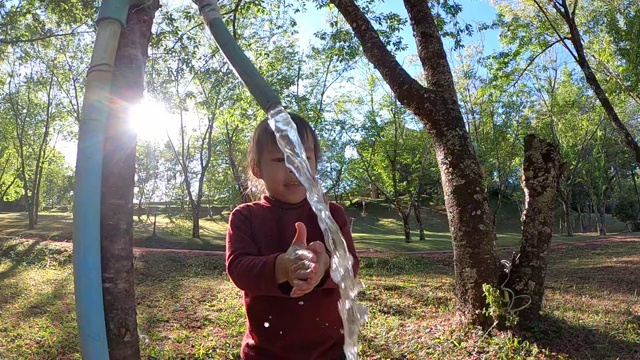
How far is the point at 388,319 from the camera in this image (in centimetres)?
485

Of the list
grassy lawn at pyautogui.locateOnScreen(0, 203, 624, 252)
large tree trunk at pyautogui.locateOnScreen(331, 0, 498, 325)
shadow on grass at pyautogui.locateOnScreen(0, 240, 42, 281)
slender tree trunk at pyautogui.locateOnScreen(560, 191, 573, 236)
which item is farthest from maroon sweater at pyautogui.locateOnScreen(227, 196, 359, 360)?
slender tree trunk at pyautogui.locateOnScreen(560, 191, 573, 236)

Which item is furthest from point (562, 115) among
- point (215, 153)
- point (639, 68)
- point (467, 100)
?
point (215, 153)

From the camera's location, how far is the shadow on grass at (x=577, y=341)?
11.9 ft

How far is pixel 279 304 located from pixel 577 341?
3.38 m

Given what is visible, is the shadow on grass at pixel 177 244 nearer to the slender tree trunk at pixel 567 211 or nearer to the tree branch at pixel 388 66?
the tree branch at pixel 388 66

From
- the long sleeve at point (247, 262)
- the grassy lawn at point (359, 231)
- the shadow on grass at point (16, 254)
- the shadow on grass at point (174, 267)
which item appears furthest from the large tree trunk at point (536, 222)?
the grassy lawn at point (359, 231)

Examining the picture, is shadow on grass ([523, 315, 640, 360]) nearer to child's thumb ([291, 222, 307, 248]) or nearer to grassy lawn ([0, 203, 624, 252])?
child's thumb ([291, 222, 307, 248])

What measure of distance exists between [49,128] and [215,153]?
8.90 meters

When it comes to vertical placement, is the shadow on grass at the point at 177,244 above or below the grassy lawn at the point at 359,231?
below

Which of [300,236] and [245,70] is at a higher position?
[245,70]

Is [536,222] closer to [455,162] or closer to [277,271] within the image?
[455,162]

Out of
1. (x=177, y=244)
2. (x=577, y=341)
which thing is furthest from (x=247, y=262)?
(x=177, y=244)

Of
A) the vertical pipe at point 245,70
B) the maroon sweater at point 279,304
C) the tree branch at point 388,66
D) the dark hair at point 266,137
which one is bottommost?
the maroon sweater at point 279,304

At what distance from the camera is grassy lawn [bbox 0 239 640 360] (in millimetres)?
3803
